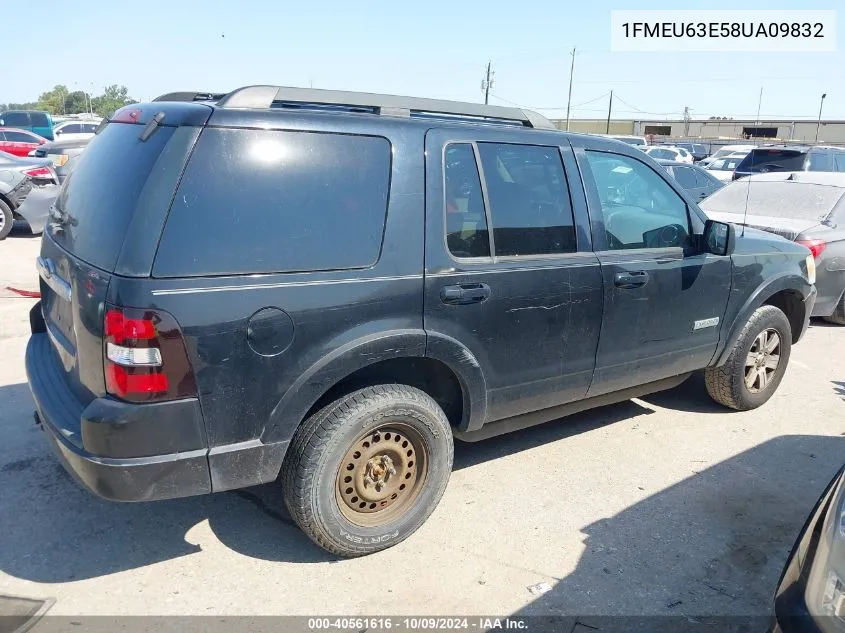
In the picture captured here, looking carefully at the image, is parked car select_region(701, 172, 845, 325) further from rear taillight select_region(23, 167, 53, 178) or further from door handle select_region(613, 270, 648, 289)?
rear taillight select_region(23, 167, 53, 178)

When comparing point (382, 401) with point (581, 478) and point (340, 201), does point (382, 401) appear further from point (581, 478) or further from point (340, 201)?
point (581, 478)

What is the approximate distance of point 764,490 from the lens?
391cm

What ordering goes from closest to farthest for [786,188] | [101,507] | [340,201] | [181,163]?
[181,163]
[340,201]
[101,507]
[786,188]

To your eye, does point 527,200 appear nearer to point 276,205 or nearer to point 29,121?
point 276,205

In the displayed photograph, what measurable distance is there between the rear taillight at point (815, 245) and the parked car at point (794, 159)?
799 centimetres

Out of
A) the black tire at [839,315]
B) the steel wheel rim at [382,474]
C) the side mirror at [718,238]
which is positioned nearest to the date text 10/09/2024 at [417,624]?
the steel wheel rim at [382,474]

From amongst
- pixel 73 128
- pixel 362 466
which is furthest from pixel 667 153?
pixel 362 466

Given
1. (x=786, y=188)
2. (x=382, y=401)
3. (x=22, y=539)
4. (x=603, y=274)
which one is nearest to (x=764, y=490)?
(x=603, y=274)

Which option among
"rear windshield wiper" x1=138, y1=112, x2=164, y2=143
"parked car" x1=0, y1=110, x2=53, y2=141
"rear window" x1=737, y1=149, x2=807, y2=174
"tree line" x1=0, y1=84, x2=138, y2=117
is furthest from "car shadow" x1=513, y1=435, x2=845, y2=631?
"tree line" x1=0, y1=84, x2=138, y2=117

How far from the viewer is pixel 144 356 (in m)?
2.49

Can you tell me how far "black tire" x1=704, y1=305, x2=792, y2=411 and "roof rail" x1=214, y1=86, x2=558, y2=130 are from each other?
82.1 inches

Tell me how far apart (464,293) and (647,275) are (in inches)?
52.5

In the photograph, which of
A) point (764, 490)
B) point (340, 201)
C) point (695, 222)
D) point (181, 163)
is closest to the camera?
point (181, 163)

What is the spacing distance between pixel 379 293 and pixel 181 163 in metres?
0.95
